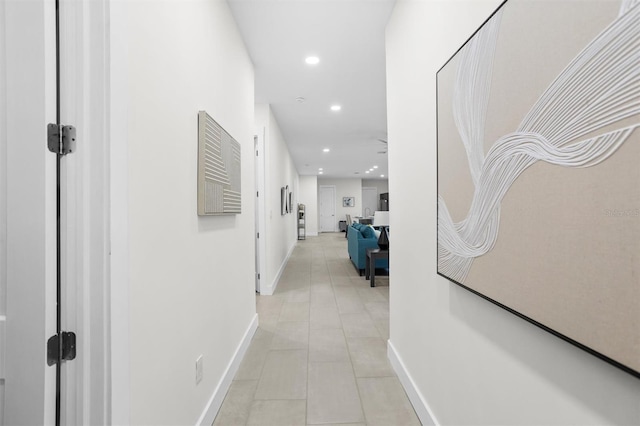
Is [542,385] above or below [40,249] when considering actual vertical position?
below

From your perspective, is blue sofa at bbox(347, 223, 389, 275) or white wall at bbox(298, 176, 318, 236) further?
white wall at bbox(298, 176, 318, 236)

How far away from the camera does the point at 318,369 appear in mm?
2240

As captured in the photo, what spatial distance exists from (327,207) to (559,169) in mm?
14035

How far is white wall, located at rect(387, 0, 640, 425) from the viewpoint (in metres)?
0.73

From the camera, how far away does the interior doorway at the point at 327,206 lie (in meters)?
14.7

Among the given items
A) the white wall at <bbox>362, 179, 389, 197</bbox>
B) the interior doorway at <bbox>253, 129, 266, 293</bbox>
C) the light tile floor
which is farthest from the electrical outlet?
the white wall at <bbox>362, 179, 389, 197</bbox>

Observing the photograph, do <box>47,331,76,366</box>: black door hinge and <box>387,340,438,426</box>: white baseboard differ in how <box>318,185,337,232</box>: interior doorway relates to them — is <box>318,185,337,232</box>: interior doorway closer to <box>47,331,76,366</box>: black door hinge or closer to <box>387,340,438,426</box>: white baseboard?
<box>387,340,438,426</box>: white baseboard

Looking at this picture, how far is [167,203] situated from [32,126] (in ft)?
1.68

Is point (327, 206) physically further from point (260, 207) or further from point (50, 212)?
point (50, 212)

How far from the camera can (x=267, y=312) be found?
3.51 meters

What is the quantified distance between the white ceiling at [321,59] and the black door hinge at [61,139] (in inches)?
73.1

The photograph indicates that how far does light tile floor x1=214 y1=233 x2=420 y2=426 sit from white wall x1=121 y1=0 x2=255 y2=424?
0.29 meters

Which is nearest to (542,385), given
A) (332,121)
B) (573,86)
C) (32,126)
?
(573,86)

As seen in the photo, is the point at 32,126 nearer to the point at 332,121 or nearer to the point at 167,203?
the point at 167,203
